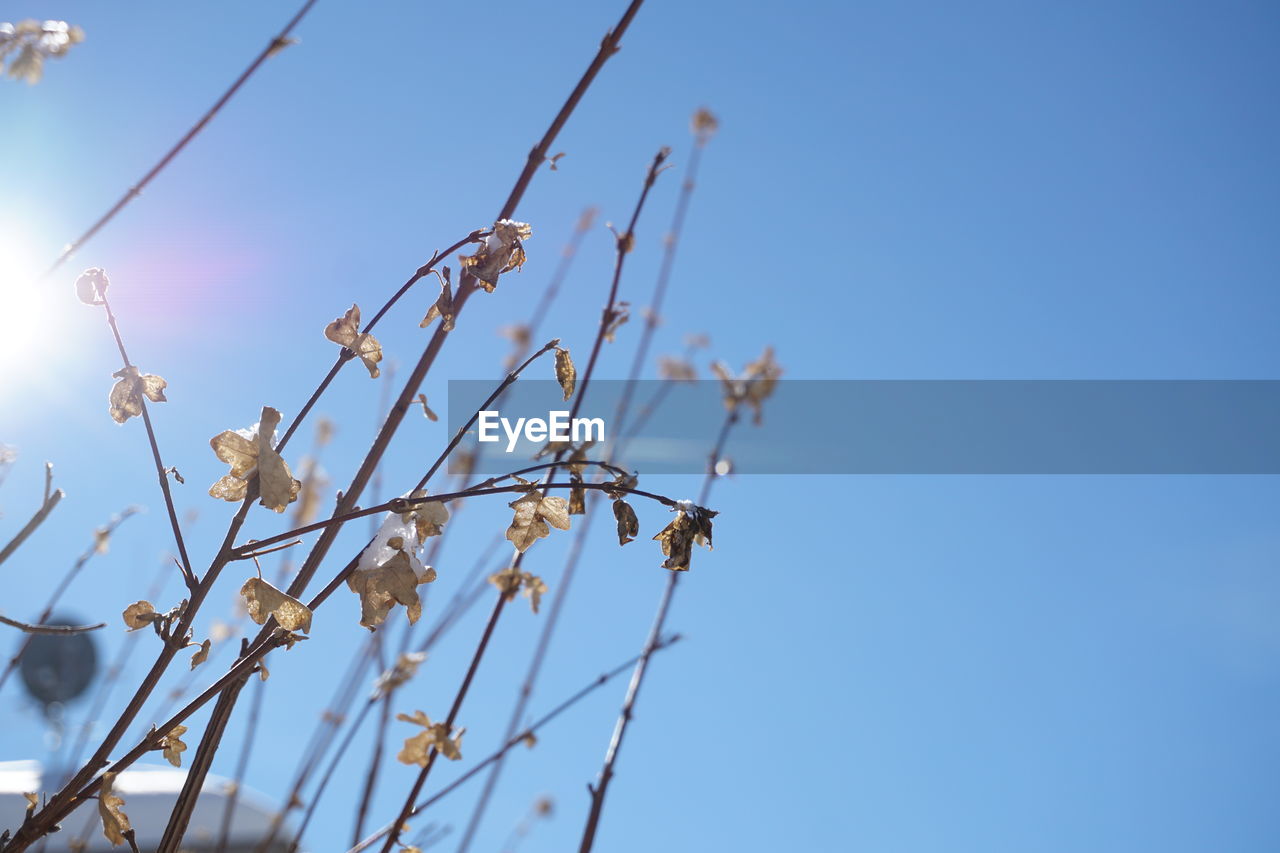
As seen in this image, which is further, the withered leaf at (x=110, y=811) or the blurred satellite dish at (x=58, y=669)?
the blurred satellite dish at (x=58, y=669)

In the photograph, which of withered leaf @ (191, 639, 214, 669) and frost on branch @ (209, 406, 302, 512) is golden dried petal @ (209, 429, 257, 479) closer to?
frost on branch @ (209, 406, 302, 512)

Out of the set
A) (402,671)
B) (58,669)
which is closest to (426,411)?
(402,671)

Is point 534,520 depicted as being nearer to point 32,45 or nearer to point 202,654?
point 202,654

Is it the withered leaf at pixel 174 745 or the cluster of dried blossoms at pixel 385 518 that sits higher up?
the cluster of dried blossoms at pixel 385 518

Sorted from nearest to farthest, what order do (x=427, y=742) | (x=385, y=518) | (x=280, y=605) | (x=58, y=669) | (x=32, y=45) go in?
1. (x=280, y=605)
2. (x=385, y=518)
3. (x=427, y=742)
4. (x=32, y=45)
5. (x=58, y=669)

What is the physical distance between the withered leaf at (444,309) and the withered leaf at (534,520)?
0.57 feet

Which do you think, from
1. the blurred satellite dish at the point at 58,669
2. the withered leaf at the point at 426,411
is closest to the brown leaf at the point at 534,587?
the withered leaf at the point at 426,411

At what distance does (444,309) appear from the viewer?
0.80 metres

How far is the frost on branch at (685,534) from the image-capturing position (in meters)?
0.75

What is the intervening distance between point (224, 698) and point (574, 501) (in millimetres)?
337

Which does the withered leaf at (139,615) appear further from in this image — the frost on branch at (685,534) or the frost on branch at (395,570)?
the frost on branch at (685,534)

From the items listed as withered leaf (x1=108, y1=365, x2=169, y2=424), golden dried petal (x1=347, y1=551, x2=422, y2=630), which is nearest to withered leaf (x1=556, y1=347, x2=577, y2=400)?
golden dried petal (x1=347, y1=551, x2=422, y2=630)

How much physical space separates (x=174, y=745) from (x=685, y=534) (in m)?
0.48

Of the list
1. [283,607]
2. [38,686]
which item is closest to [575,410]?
[283,607]
